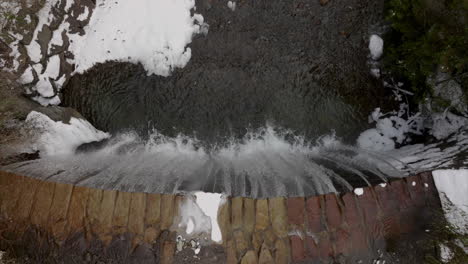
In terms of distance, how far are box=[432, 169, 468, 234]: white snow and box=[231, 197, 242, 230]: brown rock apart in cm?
144

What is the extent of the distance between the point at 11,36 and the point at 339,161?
3.46 metres

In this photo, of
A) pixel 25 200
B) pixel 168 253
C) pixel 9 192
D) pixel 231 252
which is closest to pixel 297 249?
pixel 231 252

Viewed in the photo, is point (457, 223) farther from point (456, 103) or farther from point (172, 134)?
point (172, 134)

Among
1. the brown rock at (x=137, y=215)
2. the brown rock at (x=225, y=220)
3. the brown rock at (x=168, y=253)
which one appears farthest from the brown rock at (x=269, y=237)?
the brown rock at (x=137, y=215)

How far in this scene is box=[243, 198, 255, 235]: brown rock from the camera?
2.50 meters

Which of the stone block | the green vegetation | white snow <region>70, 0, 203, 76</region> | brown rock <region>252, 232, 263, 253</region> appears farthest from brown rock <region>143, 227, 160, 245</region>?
the green vegetation

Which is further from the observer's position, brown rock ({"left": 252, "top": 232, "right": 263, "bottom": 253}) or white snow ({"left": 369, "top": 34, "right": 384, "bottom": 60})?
white snow ({"left": 369, "top": 34, "right": 384, "bottom": 60})

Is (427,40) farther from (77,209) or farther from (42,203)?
(42,203)

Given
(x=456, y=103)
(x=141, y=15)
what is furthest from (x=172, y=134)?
(x=456, y=103)

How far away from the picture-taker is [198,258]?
2457 mm

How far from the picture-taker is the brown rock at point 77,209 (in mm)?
2547

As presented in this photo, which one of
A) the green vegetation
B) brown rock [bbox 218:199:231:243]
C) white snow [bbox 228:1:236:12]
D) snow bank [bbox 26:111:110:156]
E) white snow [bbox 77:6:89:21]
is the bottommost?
brown rock [bbox 218:199:231:243]

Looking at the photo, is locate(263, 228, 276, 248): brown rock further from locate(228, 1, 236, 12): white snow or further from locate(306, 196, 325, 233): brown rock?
locate(228, 1, 236, 12): white snow

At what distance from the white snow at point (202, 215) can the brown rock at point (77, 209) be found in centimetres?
72
